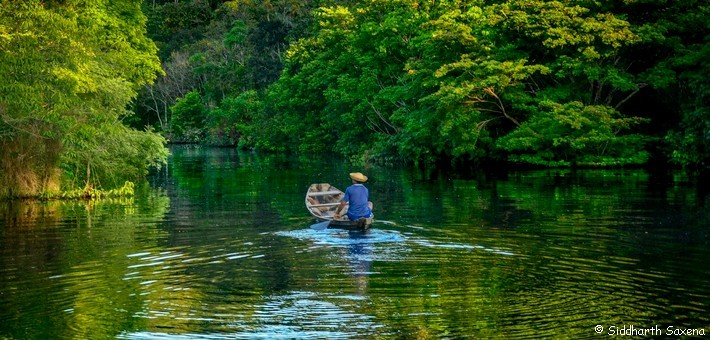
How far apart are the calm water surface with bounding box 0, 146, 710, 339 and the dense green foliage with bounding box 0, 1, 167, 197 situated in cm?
187

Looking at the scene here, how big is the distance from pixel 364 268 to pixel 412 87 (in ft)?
137

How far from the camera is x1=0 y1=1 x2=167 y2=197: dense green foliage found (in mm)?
32562

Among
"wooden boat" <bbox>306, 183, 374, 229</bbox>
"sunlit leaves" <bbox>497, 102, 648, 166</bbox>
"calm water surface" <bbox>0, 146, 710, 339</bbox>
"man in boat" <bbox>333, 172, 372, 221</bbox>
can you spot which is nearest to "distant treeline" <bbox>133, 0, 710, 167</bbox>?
"sunlit leaves" <bbox>497, 102, 648, 166</bbox>

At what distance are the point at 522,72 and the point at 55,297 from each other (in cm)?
4119

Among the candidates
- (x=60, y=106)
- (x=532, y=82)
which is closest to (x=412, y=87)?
(x=532, y=82)

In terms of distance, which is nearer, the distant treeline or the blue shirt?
the blue shirt

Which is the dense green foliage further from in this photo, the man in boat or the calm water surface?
the man in boat

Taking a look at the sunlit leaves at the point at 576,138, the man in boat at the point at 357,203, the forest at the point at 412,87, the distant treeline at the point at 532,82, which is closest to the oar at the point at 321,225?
the man in boat at the point at 357,203

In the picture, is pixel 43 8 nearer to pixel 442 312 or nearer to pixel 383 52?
pixel 442 312

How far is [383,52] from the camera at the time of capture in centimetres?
6731

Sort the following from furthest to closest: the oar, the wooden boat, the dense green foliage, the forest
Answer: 1. the forest
2. the dense green foliage
3. the wooden boat
4. the oar

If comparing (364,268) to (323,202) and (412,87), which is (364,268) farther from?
(412,87)

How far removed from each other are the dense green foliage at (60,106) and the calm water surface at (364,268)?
187cm

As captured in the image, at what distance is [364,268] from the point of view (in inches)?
773
